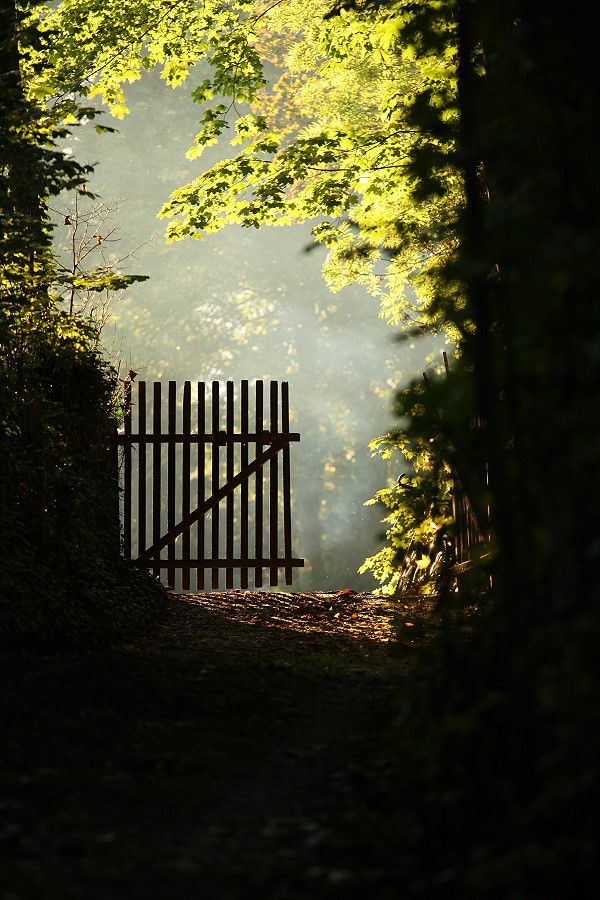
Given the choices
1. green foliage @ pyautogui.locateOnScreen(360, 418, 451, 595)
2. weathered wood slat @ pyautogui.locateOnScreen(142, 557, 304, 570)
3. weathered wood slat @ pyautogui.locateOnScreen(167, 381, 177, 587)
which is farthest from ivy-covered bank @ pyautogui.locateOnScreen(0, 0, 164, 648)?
green foliage @ pyautogui.locateOnScreen(360, 418, 451, 595)

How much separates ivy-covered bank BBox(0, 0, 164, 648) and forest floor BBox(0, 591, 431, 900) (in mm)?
531

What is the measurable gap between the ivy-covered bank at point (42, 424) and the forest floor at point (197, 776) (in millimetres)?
531

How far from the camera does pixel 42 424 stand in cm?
655

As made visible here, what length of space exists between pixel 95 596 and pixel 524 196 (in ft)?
16.0

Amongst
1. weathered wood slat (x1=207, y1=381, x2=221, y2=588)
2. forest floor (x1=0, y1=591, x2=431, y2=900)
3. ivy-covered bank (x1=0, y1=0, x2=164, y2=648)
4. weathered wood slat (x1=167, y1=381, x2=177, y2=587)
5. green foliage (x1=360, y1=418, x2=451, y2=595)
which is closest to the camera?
forest floor (x1=0, y1=591, x2=431, y2=900)

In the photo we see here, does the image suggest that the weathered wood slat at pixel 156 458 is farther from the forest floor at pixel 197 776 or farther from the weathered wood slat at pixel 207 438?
the forest floor at pixel 197 776

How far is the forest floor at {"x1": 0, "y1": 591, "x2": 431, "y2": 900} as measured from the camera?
243 cm

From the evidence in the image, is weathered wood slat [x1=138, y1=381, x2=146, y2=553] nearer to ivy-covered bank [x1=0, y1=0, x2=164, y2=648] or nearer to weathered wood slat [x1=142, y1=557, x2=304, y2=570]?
weathered wood slat [x1=142, y1=557, x2=304, y2=570]

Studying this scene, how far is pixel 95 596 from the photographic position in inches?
253

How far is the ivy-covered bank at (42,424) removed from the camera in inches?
223

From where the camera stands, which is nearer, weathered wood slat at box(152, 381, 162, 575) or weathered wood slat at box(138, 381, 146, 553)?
weathered wood slat at box(152, 381, 162, 575)

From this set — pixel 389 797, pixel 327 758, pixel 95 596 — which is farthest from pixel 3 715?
pixel 95 596

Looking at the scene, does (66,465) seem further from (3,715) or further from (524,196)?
(524,196)

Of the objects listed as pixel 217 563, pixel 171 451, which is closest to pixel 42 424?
pixel 171 451
